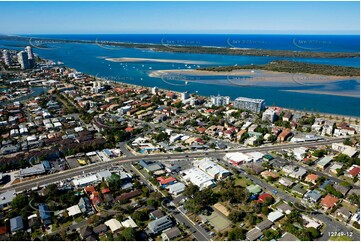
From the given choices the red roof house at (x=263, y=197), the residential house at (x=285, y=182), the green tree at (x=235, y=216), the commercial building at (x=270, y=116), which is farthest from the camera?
the commercial building at (x=270, y=116)

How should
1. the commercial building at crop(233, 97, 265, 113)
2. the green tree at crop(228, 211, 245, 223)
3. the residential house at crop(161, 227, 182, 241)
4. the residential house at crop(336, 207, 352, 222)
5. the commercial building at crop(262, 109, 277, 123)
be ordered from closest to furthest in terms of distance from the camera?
the residential house at crop(161, 227, 182, 241) < the green tree at crop(228, 211, 245, 223) < the residential house at crop(336, 207, 352, 222) < the commercial building at crop(262, 109, 277, 123) < the commercial building at crop(233, 97, 265, 113)

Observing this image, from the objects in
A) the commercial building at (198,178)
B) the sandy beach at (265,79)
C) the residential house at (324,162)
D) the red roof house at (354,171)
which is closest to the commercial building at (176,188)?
the commercial building at (198,178)

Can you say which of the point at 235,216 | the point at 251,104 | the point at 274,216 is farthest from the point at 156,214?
the point at 251,104

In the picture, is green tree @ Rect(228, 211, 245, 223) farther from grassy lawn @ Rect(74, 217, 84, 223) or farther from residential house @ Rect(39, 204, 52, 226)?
residential house @ Rect(39, 204, 52, 226)

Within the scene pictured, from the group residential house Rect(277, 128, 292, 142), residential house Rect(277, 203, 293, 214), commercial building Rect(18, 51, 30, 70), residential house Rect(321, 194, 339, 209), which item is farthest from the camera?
commercial building Rect(18, 51, 30, 70)

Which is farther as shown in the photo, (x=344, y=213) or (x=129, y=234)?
(x=344, y=213)

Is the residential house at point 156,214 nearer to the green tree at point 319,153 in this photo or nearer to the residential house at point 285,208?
the residential house at point 285,208

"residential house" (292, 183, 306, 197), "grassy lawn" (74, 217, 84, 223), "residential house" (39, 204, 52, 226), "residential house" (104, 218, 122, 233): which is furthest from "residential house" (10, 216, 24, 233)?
"residential house" (292, 183, 306, 197)

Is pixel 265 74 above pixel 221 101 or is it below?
above

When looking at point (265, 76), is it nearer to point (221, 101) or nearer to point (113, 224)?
point (221, 101)

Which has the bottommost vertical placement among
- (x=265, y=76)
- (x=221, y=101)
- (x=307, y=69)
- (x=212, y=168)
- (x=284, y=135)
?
(x=212, y=168)

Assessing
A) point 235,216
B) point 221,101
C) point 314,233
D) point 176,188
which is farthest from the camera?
point 221,101

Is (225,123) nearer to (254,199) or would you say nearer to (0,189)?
(254,199)
